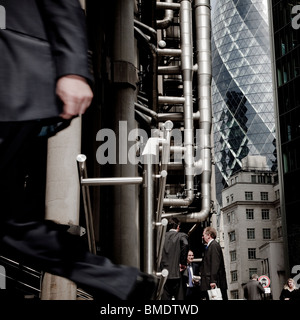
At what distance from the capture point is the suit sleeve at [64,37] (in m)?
1.91

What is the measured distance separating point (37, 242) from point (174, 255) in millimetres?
6806

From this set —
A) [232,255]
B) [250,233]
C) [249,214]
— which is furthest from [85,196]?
[232,255]

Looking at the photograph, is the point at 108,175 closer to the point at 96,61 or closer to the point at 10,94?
the point at 96,61

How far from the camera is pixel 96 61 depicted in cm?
618

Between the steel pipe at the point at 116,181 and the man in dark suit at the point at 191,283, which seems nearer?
the steel pipe at the point at 116,181

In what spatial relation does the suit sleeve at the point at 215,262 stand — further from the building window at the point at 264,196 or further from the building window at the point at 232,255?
the building window at the point at 232,255

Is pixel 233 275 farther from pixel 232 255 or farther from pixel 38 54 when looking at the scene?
pixel 38 54

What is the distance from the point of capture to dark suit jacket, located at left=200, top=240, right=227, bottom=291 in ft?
29.9

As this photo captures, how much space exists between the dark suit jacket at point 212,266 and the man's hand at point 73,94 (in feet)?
24.3

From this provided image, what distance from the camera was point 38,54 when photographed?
1.93 m

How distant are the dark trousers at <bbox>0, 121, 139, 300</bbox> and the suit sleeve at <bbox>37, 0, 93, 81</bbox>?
0.73 feet

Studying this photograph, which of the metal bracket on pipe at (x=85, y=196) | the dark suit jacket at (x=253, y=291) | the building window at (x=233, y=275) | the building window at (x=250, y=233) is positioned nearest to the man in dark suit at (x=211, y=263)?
the dark suit jacket at (x=253, y=291)
